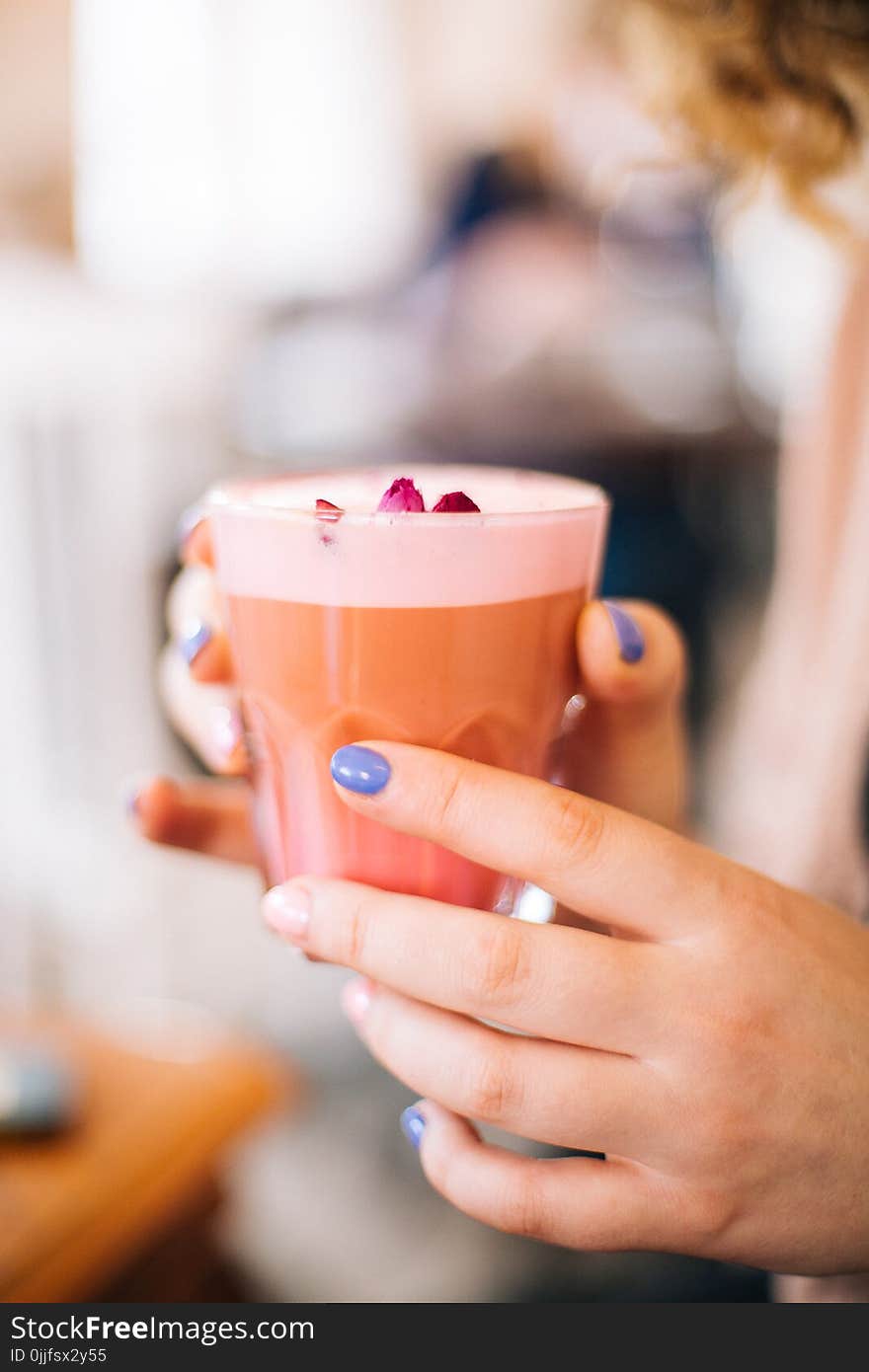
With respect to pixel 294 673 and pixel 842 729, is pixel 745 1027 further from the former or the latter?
pixel 842 729

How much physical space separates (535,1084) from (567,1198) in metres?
0.09

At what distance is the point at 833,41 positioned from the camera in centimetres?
107

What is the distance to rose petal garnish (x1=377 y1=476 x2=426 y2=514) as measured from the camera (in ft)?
2.07

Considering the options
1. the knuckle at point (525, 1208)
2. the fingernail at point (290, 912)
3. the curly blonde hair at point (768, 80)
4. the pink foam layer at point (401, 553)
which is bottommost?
the knuckle at point (525, 1208)

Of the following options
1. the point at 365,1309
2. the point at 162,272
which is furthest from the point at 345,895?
the point at 162,272

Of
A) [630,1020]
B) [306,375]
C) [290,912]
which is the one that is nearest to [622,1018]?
[630,1020]

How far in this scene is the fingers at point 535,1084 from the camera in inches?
24.2

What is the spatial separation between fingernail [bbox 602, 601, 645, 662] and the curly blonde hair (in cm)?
71

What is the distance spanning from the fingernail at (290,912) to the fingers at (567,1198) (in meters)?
0.19

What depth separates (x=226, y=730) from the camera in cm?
89

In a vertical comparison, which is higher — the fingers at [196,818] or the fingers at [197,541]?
the fingers at [197,541]

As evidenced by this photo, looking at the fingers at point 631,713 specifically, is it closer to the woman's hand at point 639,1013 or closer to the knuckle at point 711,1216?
the woman's hand at point 639,1013

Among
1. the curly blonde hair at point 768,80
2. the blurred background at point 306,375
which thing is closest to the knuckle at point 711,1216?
the curly blonde hair at point 768,80

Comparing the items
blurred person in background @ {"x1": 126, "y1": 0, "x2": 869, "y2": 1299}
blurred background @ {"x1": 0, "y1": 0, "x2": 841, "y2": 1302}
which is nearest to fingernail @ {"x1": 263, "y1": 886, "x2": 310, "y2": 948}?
blurred person in background @ {"x1": 126, "y1": 0, "x2": 869, "y2": 1299}
